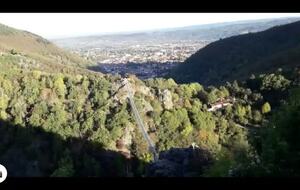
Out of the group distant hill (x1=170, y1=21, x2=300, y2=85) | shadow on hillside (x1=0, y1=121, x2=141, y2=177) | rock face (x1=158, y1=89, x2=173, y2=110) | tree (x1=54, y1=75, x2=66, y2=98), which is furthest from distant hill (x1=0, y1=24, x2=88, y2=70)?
shadow on hillside (x1=0, y1=121, x2=141, y2=177)

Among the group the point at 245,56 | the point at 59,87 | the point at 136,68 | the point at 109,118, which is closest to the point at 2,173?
the point at 136,68

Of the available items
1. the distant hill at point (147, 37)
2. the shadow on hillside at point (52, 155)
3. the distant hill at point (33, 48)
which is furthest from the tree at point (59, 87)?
the distant hill at point (147, 37)

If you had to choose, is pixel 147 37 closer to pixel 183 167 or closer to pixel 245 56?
pixel 183 167

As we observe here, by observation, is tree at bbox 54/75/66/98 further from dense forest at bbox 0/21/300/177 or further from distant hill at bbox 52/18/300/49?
distant hill at bbox 52/18/300/49

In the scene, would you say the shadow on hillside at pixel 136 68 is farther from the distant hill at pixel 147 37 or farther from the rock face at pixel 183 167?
the rock face at pixel 183 167

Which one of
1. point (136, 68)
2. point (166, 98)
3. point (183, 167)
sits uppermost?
point (136, 68)
